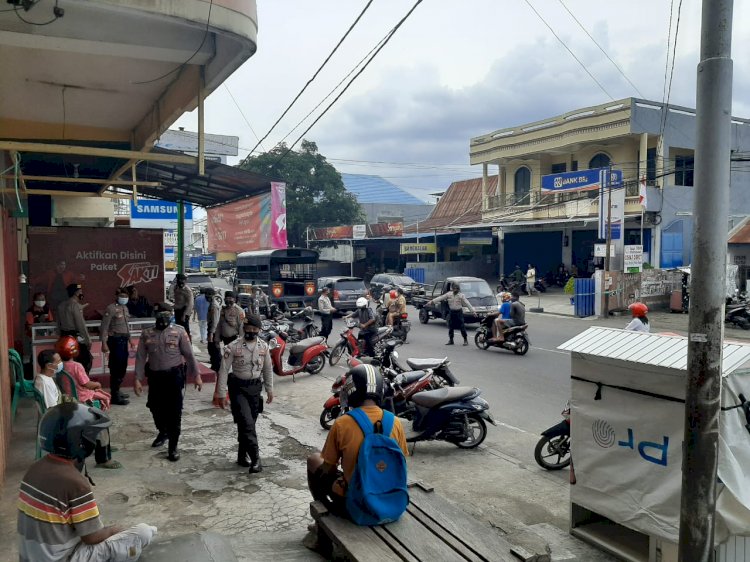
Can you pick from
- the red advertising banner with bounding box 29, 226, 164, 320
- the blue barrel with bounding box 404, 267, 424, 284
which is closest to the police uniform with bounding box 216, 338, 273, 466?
the red advertising banner with bounding box 29, 226, 164, 320

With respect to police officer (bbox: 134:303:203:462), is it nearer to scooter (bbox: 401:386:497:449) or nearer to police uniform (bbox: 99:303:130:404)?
police uniform (bbox: 99:303:130:404)

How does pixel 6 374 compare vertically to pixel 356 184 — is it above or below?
below

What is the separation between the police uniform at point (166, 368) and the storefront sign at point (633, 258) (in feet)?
60.1

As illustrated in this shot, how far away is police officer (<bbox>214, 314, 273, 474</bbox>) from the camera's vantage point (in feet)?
20.7

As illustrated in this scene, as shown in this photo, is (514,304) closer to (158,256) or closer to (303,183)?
(158,256)

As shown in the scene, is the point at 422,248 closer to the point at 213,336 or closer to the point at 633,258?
the point at 633,258

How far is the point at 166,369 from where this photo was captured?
6875 mm

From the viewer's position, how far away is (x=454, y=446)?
294 inches

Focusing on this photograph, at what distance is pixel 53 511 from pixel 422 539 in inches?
82.3

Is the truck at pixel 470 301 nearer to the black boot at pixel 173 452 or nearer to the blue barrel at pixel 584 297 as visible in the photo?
the blue barrel at pixel 584 297

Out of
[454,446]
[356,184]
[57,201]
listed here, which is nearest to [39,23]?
[454,446]

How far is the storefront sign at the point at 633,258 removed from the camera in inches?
854

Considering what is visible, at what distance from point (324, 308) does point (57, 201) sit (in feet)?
21.4

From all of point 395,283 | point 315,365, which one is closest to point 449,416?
point 315,365
